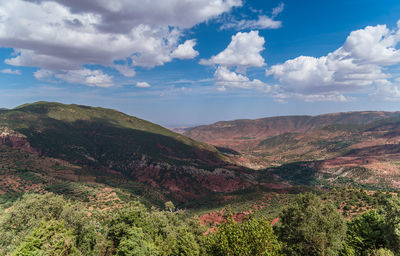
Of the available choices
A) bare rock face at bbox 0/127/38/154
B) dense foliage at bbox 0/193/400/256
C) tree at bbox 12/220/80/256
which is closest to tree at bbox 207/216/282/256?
dense foliage at bbox 0/193/400/256

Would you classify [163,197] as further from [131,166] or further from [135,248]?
[135,248]

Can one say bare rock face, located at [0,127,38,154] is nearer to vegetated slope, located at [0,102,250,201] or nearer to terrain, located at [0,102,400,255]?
vegetated slope, located at [0,102,250,201]

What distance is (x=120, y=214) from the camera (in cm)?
3241

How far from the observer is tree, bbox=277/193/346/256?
2169 cm

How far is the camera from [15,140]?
381ft

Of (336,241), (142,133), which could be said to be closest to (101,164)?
(142,133)

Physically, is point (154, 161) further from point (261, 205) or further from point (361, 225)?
point (361, 225)

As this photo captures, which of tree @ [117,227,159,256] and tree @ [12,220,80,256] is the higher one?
tree @ [12,220,80,256]

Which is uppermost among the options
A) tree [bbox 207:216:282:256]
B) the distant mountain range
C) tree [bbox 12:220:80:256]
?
tree [bbox 207:216:282:256]

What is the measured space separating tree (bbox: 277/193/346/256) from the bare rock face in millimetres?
136530

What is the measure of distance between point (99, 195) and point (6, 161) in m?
53.3

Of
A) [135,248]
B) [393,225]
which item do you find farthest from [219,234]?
[393,225]

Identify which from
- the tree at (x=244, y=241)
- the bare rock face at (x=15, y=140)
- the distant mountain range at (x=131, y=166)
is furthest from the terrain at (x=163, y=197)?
the distant mountain range at (x=131, y=166)

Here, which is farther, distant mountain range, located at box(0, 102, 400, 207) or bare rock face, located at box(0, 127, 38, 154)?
bare rock face, located at box(0, 127, 38, 154)
